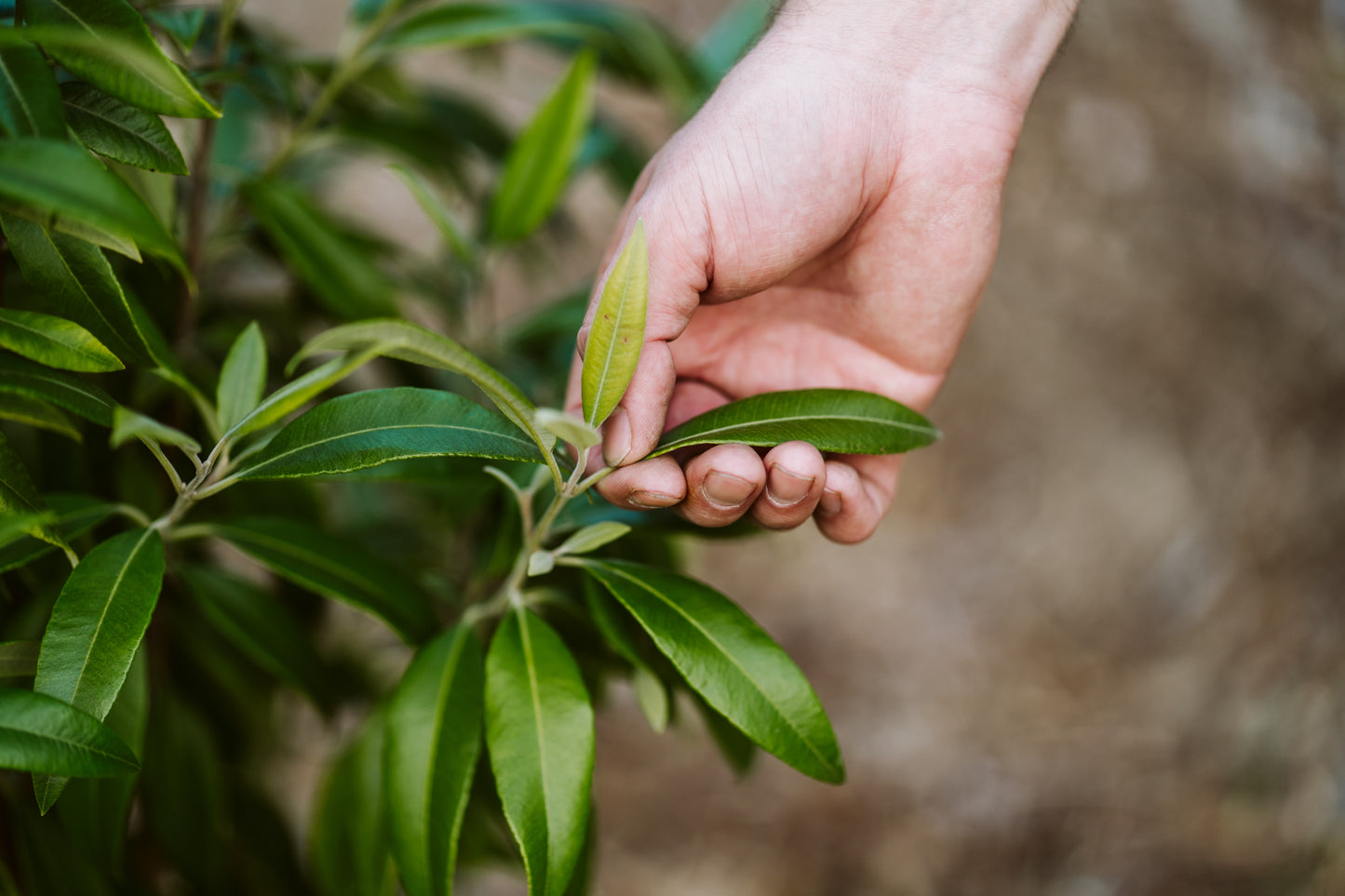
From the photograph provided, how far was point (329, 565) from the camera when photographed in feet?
2.42

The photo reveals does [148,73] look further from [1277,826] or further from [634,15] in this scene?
[1277,826]

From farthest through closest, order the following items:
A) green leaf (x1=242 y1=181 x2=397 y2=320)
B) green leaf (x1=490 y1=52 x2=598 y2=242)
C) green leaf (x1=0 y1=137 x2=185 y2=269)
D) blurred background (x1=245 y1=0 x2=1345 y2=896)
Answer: blurred background (x1=245 y1=0 x2=1345 y2=896) → green leaf (x1=490 y1=52 x2=598 y2=242) → green leaf (x1=242 y1=181 x2=397 y2=320) → green leaf (x1=0 y1=137 x2=185 y2=269)

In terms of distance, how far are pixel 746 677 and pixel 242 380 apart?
1.40ft

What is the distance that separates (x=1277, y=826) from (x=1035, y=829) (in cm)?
52

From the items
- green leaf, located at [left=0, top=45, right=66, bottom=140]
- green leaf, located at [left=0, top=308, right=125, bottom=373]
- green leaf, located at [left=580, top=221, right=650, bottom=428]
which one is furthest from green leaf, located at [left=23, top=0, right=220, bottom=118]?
green leaf, located at [left=580, top=221, right=650, bottom=428]

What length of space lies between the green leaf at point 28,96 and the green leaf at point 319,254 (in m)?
0.37

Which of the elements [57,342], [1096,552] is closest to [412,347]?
[57,342]

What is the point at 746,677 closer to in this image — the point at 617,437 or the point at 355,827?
the point at 617,437

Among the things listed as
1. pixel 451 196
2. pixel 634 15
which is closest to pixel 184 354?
pixel 451 196

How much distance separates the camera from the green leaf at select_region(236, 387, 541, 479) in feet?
1.91

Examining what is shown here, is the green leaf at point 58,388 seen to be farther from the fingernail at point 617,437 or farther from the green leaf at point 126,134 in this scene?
the fingernail at point 617,437

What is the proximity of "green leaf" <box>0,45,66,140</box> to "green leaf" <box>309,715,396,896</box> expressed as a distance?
582 mm

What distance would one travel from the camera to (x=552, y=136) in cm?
101

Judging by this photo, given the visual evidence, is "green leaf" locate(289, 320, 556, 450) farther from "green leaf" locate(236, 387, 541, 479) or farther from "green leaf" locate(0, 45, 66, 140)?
"green leaf" locate(0, 45, 66, 140)
